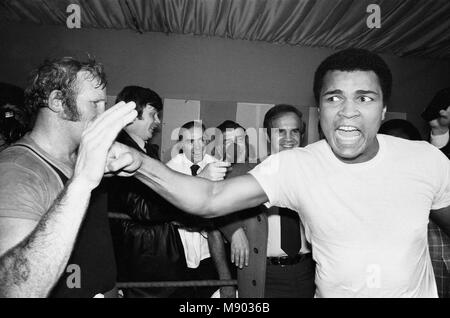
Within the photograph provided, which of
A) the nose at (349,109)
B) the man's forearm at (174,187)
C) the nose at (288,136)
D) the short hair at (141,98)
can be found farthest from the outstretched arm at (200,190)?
the short hair at (141,98)

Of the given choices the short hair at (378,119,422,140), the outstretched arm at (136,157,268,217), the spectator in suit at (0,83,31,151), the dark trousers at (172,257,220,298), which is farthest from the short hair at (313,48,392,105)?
the short hair at (378,119,422,140)

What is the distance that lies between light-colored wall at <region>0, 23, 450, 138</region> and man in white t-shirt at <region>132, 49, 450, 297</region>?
15.4 ft

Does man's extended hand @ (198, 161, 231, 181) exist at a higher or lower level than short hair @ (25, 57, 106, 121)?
lower

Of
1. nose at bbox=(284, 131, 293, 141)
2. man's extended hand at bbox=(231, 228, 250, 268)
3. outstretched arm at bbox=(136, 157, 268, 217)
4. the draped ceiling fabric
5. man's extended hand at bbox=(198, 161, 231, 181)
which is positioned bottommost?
man's extended hand at bbox=(231, 228, 250, 268)

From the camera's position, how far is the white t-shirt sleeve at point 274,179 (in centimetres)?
169

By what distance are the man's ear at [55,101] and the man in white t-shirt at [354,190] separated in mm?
594

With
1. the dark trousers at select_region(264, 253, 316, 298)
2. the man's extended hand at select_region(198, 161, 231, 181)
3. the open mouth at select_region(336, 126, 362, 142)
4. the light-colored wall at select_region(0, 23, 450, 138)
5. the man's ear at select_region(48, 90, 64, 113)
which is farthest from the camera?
the light-colored wall at select_region(0, 23, 450, 138)

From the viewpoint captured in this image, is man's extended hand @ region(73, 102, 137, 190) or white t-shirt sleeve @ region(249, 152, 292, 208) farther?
white t-shirt sleeve @ region(249, 152, 292, 208)

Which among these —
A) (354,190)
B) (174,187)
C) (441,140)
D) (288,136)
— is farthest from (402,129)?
(174,187)

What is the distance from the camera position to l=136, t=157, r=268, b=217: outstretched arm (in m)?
1.63

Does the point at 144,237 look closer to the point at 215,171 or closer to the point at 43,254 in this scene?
the point at 215,171

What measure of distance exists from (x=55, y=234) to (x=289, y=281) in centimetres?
187

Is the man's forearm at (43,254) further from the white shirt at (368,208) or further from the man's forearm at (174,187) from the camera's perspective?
the white shirt at (368,208)

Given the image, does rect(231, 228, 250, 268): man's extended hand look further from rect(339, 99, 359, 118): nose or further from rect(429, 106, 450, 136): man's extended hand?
rect(429, 106, 450, 136): man's extended hand
